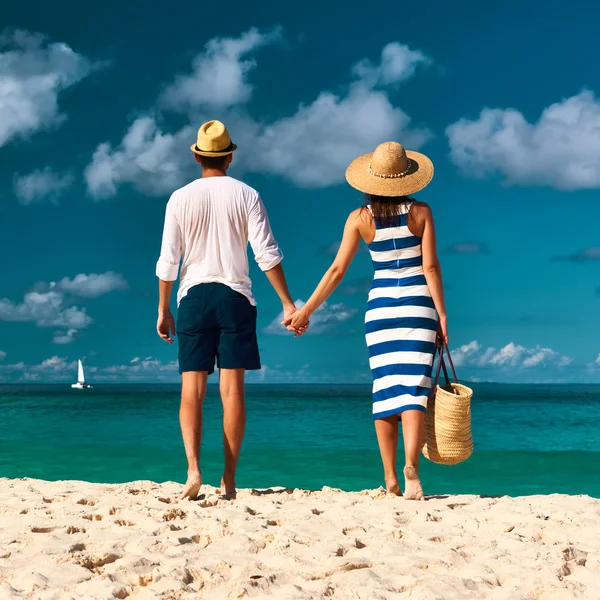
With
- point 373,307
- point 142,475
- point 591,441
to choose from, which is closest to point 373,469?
point 142,475

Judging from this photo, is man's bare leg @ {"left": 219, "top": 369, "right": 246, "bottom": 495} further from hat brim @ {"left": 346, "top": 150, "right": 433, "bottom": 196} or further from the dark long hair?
hat brim @ {"left": 346, "top": 150, "right": 433, "bottom": 196}

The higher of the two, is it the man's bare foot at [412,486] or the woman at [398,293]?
the woman at [398,293]

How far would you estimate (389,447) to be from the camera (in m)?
4.74

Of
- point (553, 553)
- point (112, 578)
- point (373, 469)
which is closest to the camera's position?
point (112, 578)

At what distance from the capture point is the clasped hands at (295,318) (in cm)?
482

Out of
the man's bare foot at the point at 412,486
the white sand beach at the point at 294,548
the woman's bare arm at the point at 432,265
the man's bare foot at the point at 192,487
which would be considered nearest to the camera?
the white sand beach at the point at 294,548

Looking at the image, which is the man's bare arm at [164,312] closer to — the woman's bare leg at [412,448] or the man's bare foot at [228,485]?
the man's bare foot at [228,485]

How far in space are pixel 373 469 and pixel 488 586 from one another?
22.7ft

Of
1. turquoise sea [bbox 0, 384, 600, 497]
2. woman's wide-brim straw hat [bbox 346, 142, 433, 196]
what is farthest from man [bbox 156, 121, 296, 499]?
turquoise sea [bbox 0, 384, 600, 497]

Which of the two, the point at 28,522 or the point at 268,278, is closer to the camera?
the point at 28,522

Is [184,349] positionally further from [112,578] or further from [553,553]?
[553,553]

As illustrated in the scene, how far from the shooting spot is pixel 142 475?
9.06 m

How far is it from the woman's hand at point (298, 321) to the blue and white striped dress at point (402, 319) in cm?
46

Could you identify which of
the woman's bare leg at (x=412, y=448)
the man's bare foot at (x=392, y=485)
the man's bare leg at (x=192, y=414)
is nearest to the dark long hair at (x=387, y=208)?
the woman's bare leg at (x=412, y=448)
